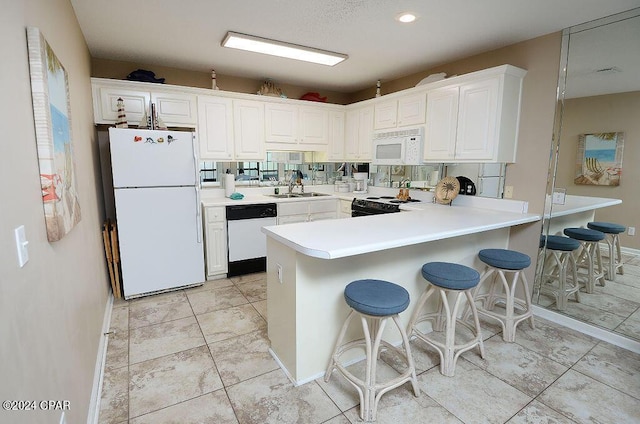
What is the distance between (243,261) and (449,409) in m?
2.70

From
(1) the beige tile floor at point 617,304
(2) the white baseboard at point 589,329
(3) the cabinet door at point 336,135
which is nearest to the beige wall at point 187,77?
(3) the cabinet door at point 336,135

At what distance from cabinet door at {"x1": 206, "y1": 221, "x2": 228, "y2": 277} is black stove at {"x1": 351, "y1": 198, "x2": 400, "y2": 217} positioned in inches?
63.8

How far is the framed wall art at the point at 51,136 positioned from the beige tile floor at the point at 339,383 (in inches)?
44.6

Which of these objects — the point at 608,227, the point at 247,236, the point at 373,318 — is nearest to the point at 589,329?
the point at 608,227

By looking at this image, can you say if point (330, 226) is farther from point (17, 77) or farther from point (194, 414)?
point (17, 77)

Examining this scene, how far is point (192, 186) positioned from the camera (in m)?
3.31

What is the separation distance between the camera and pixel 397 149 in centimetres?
387

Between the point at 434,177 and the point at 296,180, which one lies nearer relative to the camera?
the point at 434,177

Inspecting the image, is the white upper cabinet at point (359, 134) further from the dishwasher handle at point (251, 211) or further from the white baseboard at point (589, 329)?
the white baseboard at point (589, 329)

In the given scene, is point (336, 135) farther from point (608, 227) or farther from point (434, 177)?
point (608, 227)

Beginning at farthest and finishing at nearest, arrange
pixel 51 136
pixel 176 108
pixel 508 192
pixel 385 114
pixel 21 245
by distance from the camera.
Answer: pixel 385 114
pixel 176 108
pixel 508 192
pixel 51 136
pixel 21 245

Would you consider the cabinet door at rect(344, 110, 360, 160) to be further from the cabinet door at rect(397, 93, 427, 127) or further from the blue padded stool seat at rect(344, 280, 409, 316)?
the blue padded stool seat at rect(344, 280, 409, 316)

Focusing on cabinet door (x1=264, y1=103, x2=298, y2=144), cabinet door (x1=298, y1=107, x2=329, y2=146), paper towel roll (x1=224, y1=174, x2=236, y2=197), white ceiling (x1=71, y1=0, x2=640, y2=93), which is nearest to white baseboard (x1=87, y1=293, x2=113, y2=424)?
paper towel roll (x1=224, y1=174, x2=236, y2=197)

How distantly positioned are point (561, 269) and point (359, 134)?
9.35 ft
